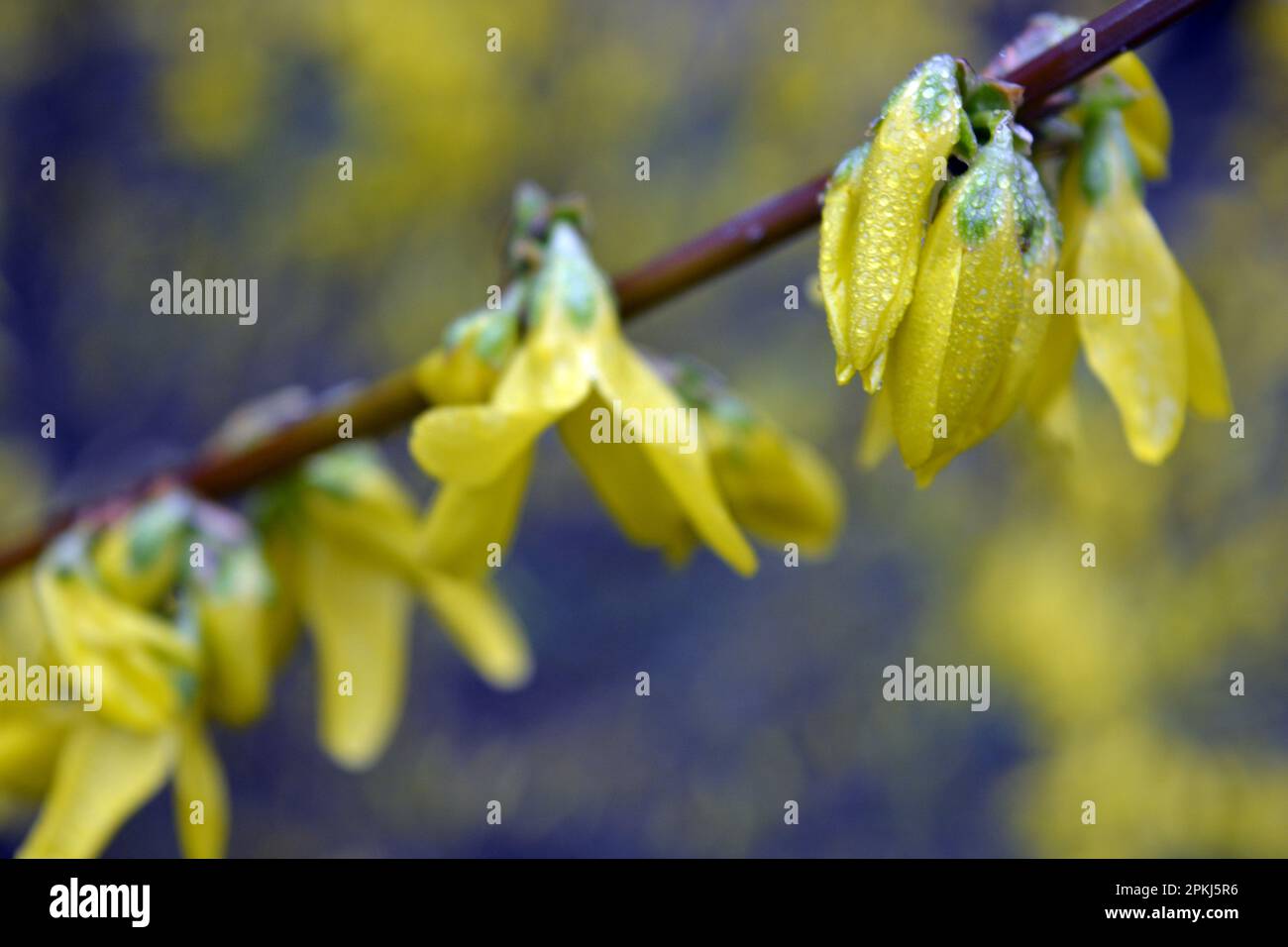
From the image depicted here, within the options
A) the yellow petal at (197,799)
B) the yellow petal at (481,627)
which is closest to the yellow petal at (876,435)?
the yellow petal at (481,627)

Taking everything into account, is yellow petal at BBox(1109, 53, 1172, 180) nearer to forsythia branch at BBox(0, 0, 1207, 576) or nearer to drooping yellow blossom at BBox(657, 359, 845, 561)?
forsythia branch at BBox(0, 0, 1207, 576)

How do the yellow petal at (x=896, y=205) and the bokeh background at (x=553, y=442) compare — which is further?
the bokeh background at (x=553, y=442)

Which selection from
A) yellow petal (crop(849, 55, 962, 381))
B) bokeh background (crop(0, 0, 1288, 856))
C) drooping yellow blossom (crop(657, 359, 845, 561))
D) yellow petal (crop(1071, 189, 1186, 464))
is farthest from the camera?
bokeh background (crop(0, 0, 1288, 856))

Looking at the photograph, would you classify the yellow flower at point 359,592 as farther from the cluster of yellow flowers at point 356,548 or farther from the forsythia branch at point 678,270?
the forsythia branch at point 678,270

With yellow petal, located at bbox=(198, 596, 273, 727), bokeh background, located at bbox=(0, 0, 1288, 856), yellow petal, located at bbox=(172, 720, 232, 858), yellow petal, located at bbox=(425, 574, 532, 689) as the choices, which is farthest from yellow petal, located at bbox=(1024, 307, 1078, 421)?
bokeh background, located at bbox=(0, 0, 1288, 856)

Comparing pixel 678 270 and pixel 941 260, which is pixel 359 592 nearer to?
pixel 678 270

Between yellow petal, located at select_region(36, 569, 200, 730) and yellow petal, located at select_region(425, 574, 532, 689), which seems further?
yellow petal, located at select_region(425, 574, 532, 689)
